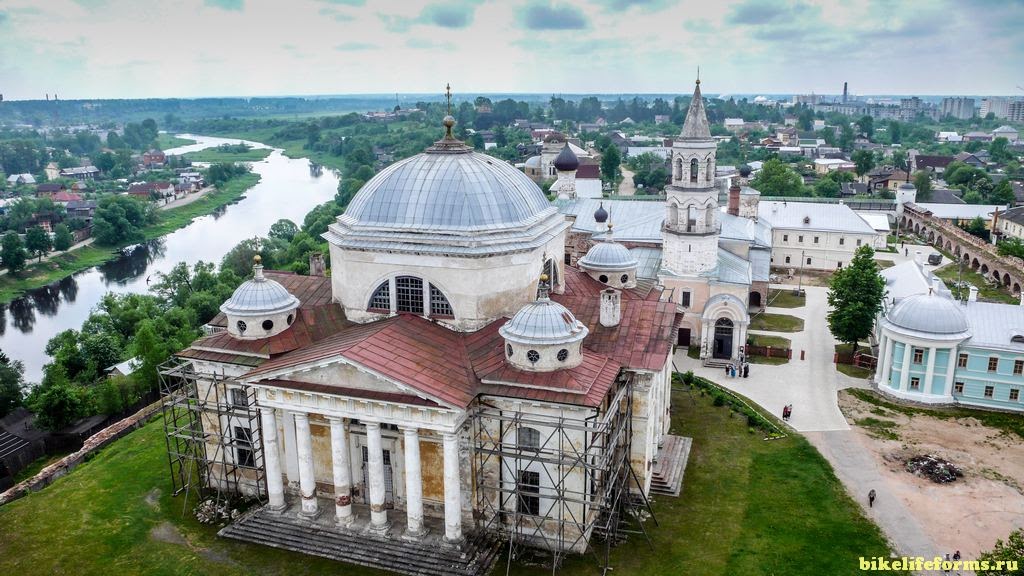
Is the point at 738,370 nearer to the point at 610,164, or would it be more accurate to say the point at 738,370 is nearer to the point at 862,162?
the point at 610,164

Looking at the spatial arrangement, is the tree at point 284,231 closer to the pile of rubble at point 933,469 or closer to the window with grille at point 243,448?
the window with grille at point 243,448

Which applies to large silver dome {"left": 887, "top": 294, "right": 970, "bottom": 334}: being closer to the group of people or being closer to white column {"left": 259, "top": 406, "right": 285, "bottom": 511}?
the group of people

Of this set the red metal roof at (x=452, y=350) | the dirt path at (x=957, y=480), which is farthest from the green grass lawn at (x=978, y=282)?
the red metal roof at (x=452, y=350)

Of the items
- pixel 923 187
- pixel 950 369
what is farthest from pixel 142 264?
pixel 923 187

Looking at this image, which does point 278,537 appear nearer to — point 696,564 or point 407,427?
point 407,427

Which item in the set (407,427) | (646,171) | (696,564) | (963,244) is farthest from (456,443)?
(646,171)

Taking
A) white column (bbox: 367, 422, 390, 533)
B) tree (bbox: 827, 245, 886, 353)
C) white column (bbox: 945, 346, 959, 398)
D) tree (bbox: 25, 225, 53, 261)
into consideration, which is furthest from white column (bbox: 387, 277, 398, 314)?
tree (bbox: 25, 225, 53, 261)
